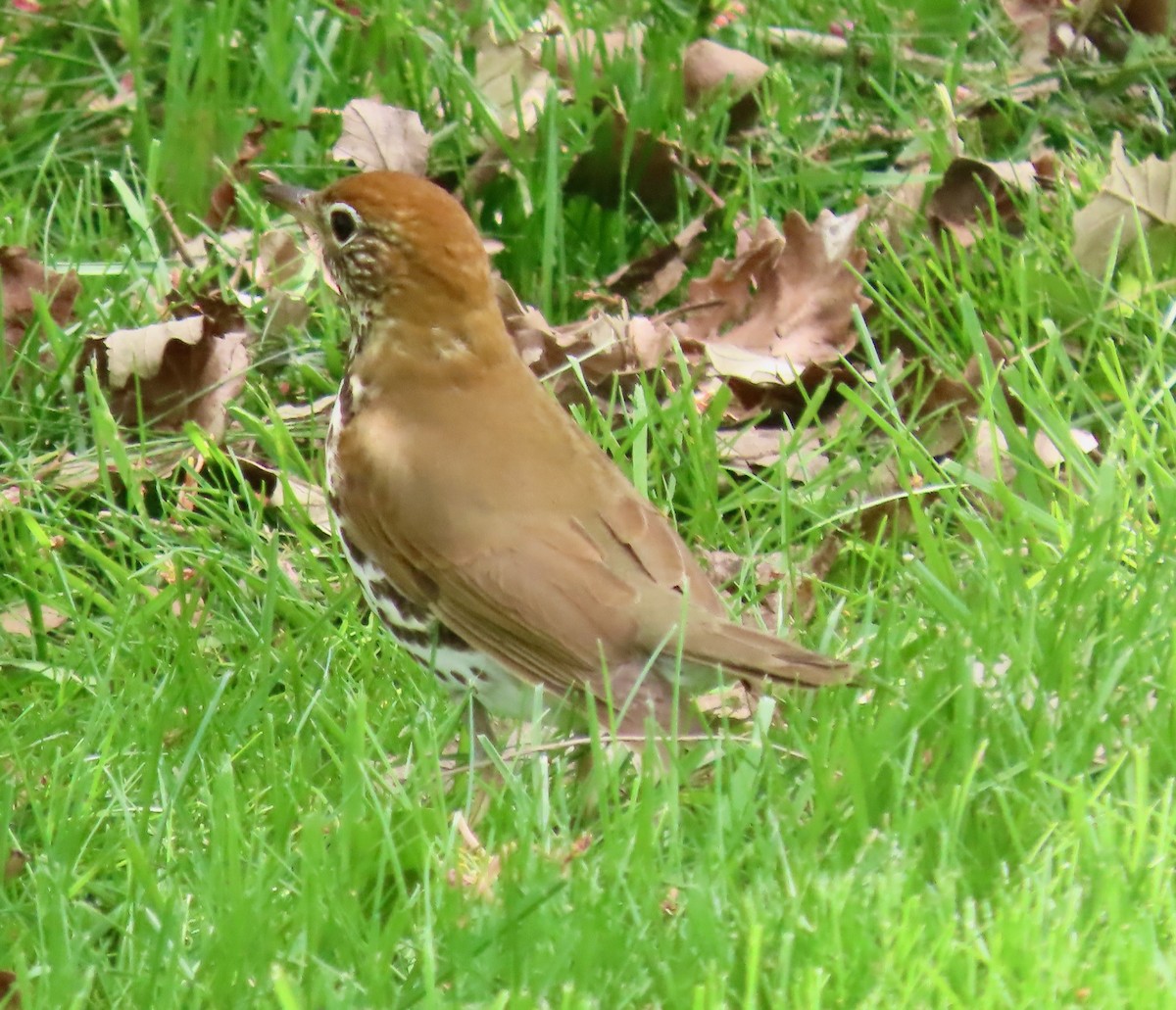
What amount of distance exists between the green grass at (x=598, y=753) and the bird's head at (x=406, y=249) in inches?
19.7

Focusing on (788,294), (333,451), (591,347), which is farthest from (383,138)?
(333,451)

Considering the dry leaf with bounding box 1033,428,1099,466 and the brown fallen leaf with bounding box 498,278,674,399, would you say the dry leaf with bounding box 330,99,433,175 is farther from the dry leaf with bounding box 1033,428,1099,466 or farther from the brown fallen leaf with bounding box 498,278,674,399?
the dry leaf with bounding box 1033,428,1099,466

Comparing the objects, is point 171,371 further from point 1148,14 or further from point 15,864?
point 1148,14

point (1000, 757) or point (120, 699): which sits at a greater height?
point (1000, 757)

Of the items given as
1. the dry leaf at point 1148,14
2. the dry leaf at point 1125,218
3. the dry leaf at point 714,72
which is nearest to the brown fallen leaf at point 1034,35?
the dry leaf at point 1148,14

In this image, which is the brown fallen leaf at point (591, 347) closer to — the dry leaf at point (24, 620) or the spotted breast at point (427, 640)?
the spotted breast at point (427, 640)

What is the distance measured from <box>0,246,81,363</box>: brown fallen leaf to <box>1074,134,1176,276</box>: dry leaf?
2.02 meters

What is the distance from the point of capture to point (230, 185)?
454 centimetres

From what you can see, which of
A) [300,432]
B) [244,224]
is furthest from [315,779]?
[244,224]

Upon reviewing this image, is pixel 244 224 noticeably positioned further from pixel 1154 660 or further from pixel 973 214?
pixel 1154 660

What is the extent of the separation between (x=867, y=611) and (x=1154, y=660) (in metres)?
0.46

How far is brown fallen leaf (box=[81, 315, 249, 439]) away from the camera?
390 centimetres

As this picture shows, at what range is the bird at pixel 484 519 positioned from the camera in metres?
2.84

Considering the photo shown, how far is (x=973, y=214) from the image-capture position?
4.39 meters
